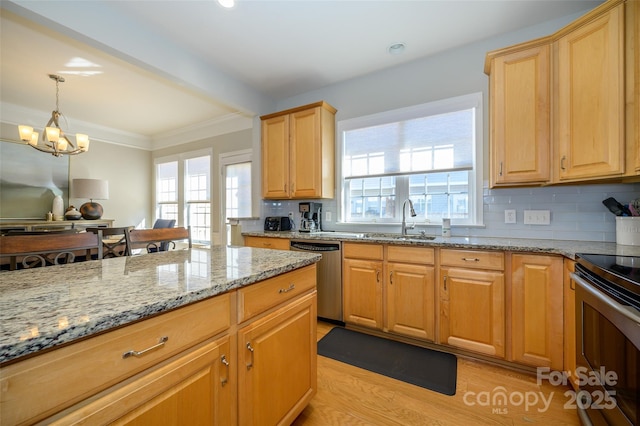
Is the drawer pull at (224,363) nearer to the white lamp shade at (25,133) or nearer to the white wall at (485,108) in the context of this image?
the white wall at (485,108)

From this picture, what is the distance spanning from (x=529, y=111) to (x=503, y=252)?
1106 mm

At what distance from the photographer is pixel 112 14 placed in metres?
2.10

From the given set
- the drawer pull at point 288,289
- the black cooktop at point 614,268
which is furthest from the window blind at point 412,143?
the drawer pull at point 288,289

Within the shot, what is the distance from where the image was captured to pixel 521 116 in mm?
2045

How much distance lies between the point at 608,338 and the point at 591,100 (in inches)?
61.4

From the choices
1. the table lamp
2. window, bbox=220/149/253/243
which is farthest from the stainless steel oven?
the table lamp

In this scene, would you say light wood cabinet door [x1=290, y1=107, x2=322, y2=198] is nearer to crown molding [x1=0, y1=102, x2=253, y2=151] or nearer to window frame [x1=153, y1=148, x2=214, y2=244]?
crown molding [x1=0, y1=102, x2=253, y2=151]

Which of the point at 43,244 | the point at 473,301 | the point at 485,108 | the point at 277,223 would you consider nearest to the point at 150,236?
the point at 43,244

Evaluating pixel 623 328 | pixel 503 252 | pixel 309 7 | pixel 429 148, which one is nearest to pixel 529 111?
pixel 429 148

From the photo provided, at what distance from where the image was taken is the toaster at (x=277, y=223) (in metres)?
3.50

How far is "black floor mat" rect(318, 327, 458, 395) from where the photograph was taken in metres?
1.84

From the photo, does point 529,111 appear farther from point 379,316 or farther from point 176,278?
point 176,278

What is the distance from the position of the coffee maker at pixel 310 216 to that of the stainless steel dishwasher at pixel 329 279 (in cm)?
51

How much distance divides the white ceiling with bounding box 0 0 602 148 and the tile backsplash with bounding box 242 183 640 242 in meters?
1.47
